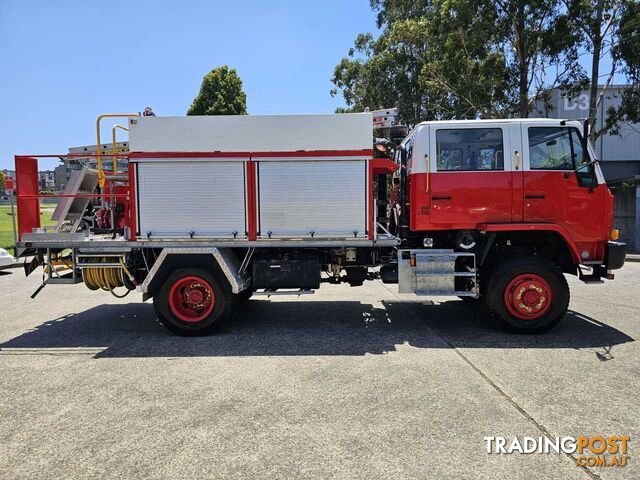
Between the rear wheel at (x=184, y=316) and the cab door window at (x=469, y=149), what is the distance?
339 cm

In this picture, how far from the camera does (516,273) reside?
228 inches

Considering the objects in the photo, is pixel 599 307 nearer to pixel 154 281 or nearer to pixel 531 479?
pixel 531 479

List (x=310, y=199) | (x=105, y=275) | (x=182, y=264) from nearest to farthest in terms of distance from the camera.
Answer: (x=310, y=199)
(x=182, y=264)
(x=105, y=275)

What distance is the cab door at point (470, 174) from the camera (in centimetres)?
584

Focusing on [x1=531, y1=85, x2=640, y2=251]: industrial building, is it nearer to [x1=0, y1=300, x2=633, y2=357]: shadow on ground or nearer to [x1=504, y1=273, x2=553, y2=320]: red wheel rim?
[x1=0, y1=300, x2=633, y2=357]: shadow on ground

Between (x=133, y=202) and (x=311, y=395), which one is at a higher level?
(x=133, y=202)

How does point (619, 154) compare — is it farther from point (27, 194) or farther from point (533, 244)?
point (27, 194)

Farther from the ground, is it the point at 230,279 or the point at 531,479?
the point at 230,279

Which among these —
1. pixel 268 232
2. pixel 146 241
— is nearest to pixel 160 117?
pixel 146 241

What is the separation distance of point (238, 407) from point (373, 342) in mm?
2243

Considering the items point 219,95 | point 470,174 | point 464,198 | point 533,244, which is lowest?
point 533,244

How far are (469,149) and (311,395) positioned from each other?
152 inches

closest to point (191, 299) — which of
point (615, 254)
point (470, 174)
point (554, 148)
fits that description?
point (470, 174)

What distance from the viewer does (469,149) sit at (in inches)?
233
